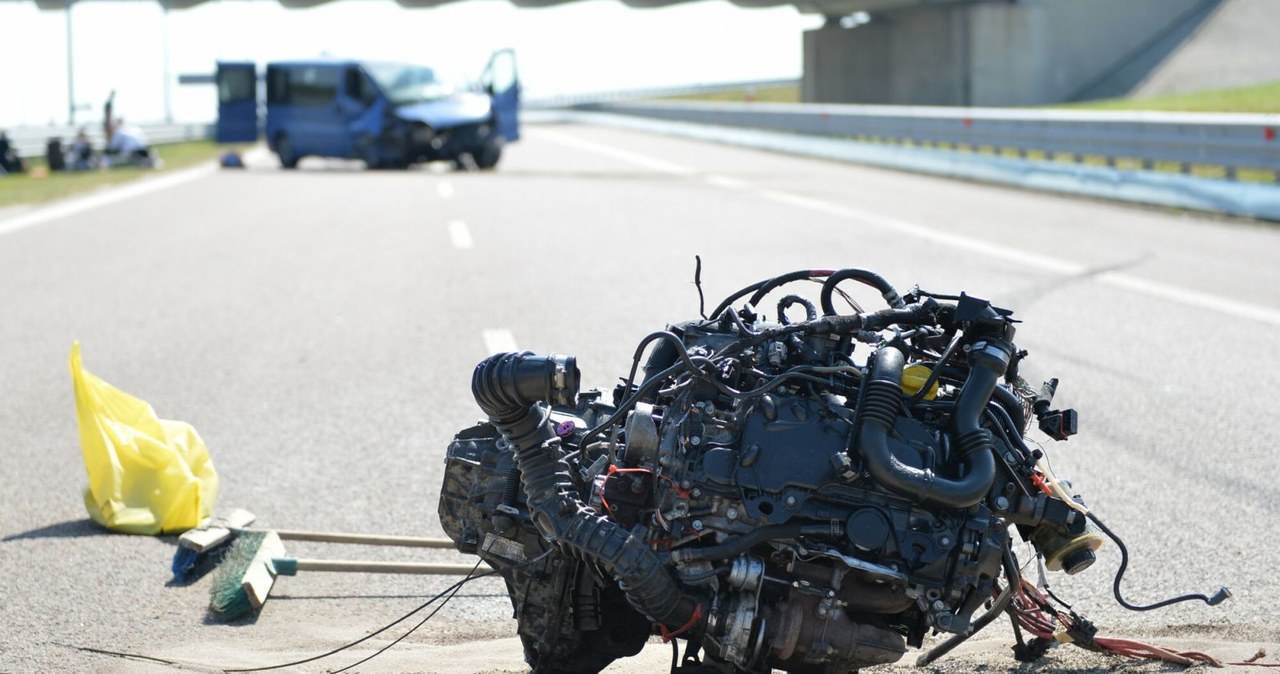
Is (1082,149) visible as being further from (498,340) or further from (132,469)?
(132,469)

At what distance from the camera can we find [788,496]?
357cm

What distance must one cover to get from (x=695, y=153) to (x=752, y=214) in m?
15.7

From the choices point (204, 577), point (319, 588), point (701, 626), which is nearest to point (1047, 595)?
point (701, 626)

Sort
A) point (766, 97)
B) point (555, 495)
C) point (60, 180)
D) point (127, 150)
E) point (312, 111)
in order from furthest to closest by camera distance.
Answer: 1. point (766, 97)
2. point (312, 111)
3. point (127, 150)
4. point (60, 180)
5. point (555, 495)

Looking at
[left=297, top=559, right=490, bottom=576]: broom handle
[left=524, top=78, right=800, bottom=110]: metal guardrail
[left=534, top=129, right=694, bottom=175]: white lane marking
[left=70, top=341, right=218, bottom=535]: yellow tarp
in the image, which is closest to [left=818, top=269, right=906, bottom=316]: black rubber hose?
[left=297, top=559, right=490, bottom=576]: broom handle

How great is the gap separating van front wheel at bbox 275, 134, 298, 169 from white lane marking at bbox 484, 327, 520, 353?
78.7 ft

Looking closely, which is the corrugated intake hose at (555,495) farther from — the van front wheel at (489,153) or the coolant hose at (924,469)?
the van front wheel at (489,153)

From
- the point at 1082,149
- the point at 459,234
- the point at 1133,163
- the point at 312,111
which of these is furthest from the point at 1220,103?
the point at 459,234

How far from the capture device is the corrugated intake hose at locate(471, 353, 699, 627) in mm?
3566

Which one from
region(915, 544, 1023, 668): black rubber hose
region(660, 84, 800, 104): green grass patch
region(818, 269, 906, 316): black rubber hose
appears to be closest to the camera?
region(915, 544, 1023, 668): black rubber hose

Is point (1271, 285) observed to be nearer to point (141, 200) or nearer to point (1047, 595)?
point (1047, 595)

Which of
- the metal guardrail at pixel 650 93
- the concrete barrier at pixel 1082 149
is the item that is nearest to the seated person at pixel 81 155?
the concrete barrier at pixel 1082 149

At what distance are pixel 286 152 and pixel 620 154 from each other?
7.59 m

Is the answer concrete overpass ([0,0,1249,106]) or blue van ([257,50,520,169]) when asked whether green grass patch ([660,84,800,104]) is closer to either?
concrete overpass ([0,0,1249,106])
